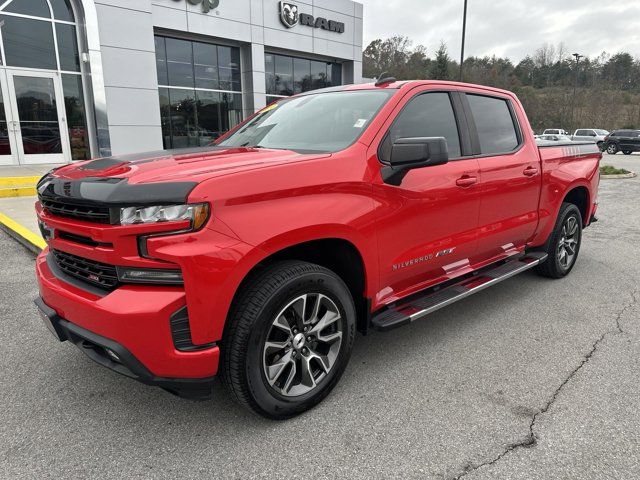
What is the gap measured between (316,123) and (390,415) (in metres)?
1.95

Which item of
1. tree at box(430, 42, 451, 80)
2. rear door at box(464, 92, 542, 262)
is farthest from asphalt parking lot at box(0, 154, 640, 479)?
tree at box(430, 42, 451, 80)

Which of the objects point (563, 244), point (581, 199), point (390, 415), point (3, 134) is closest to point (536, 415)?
point (390, 415)

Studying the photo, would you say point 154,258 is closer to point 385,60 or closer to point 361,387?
point 361,387

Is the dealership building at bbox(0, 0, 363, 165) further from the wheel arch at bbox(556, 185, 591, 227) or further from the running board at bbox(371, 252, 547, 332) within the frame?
the running board at bbox(371, 252, 547, 332)

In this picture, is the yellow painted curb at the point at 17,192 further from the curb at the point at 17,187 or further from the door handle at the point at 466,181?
the door handle at the point at 466,181

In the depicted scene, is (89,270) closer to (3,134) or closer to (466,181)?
(466,181)

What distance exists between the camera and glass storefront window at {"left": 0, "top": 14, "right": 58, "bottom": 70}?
12852 mm

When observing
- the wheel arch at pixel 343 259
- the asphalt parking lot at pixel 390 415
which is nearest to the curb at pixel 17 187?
the asphalt parking lot at pixel 390 415

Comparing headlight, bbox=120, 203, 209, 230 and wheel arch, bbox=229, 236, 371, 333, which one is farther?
wheel arch, bbox=229, 236, 371, 333

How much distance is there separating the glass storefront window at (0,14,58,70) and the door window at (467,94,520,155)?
1390 cm

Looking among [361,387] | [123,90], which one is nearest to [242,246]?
[361,387]

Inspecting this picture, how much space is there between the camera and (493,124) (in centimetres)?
396

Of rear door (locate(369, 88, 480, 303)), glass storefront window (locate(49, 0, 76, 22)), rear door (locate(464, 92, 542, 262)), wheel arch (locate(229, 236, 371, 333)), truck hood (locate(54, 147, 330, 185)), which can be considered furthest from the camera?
glass storefront window (locate(49, 0, 76, 22))

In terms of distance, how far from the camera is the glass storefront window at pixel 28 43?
12.9 meters
